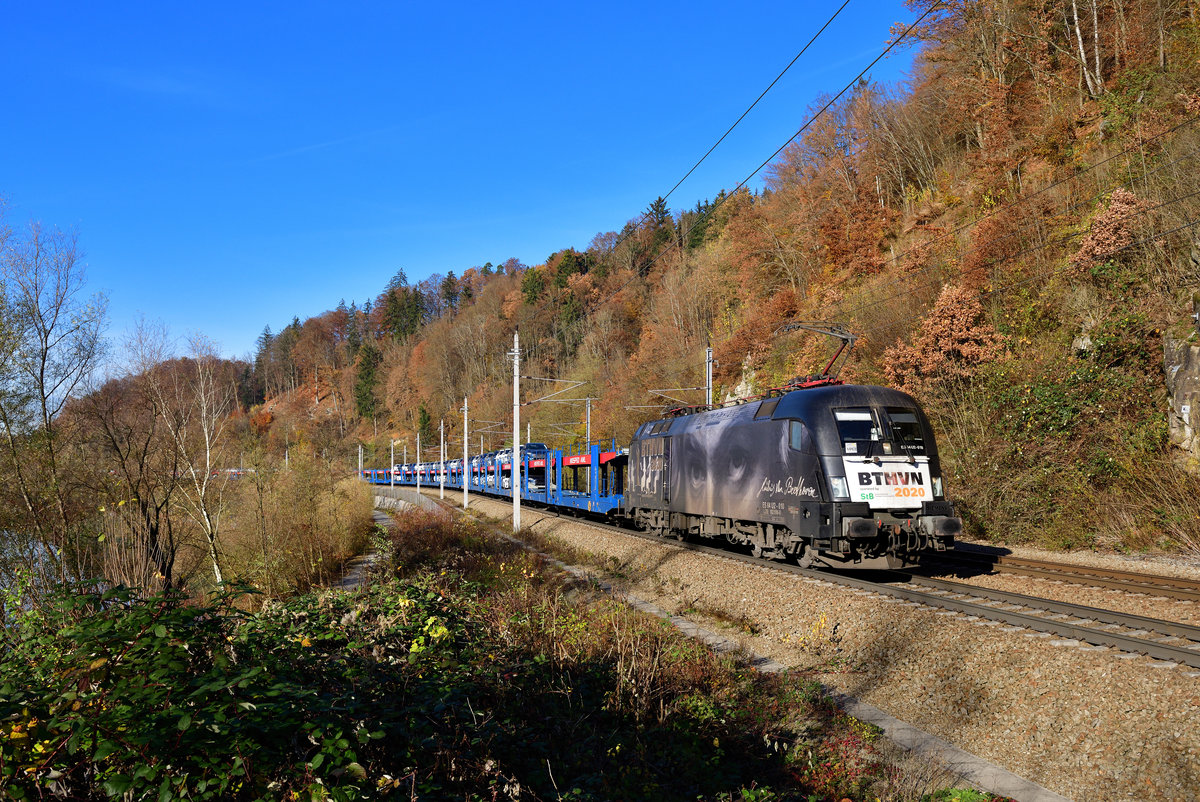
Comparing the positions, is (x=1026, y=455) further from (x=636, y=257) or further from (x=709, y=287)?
(x=636, y=257)

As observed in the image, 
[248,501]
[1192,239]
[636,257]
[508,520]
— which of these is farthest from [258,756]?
[636,257]

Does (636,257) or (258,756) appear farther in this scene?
(636,257)

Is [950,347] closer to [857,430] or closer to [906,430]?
[906,430]

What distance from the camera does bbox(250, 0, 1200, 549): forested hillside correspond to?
16156 mm

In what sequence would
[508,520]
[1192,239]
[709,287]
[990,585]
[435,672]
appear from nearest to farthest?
[435,672]
[990,585]
[1192,239]
[508,520]
[709,287]

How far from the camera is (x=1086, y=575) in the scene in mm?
11531

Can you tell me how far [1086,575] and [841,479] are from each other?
426 centimetres

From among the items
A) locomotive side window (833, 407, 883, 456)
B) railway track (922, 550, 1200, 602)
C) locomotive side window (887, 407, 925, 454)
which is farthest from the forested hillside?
locomotive side window (833, 407, 883, 456)

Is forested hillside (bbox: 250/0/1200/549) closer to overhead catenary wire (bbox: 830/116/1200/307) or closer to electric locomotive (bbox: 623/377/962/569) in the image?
overhead catenary wire (bbox: 830/116/1200/307)

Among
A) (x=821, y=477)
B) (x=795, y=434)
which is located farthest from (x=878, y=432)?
(x=795, y=434)

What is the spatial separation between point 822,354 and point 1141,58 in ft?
47.5

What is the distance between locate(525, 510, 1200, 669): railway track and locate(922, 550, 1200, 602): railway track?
5.26ft

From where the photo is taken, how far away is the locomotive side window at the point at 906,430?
40.0 feet

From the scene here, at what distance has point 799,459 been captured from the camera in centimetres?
1264
